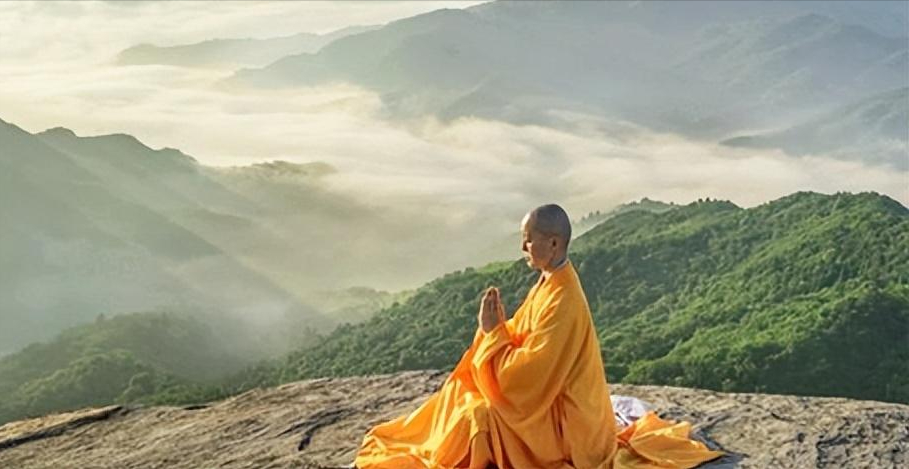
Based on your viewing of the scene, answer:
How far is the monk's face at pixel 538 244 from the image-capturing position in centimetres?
518

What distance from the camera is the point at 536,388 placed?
208 inches

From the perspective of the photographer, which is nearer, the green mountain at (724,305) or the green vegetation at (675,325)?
the green mountain at (724,305)

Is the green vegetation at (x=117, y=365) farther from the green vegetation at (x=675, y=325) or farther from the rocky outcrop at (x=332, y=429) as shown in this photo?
the rocky outcrop at (x=332, y=429)

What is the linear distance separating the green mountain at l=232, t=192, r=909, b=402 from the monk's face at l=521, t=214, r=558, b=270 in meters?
23.7

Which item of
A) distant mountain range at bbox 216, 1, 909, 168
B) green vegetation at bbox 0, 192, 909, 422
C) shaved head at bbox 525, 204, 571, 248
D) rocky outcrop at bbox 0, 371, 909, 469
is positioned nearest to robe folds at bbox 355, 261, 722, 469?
shaved head at bbox 525, 204, 571, 248

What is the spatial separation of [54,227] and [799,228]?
50.6 metres

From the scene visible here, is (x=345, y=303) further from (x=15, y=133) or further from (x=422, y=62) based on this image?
(x=422, y=62)

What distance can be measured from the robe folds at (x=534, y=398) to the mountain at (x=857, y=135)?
131 m

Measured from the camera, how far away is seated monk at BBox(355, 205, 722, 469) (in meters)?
5.22

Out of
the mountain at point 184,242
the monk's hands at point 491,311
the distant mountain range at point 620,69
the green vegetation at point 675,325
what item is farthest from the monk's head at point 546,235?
the distant mountain range at point 620,69

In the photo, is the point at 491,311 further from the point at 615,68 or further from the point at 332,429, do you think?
the point at 615,68

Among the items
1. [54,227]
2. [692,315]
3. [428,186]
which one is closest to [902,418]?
[692,315]

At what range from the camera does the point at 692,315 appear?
39.5 meters

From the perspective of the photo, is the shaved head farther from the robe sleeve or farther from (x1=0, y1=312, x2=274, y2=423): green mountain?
(x1=0, y1=312, x2=274, y2=423): green mountain
